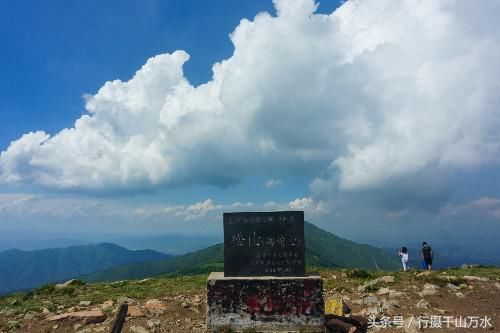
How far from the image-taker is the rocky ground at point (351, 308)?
13406 mm

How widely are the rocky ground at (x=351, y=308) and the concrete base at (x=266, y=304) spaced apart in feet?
4.82

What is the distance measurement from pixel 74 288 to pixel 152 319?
12003 mm

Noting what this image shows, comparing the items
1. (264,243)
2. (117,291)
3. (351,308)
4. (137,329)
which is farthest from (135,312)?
(351,308)

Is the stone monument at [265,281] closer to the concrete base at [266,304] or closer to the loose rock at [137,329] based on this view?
the concrete base at [266,304]

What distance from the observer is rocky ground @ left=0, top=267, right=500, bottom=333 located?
1341 cm

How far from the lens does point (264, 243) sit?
497 inches

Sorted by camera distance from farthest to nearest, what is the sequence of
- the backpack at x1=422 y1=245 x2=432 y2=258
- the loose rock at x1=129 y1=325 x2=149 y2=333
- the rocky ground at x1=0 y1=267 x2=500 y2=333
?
the backpack at x1=422 y1=245 x2=432 y2=258, the rocky ground at x1=0 y1=267 x2=500 y2=333, the loose rock at x1=129 y1=325 x2=149 y2=333

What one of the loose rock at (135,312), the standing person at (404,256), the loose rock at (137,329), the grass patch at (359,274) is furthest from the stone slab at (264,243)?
the standing person at (404,256)

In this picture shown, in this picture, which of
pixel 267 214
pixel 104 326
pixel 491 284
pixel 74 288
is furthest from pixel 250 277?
pixel 74 288

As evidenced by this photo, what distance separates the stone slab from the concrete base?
0.42 metres

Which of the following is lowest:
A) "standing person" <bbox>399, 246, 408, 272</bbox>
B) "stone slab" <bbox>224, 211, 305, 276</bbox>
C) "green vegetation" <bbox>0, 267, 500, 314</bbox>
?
"green vegetation" <bbox>0, 267, 500, 314</bbox>

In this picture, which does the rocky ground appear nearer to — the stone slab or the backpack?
the stone slab

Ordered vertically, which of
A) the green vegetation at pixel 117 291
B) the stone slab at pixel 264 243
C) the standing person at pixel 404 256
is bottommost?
the green vegetation at pixel 117 291

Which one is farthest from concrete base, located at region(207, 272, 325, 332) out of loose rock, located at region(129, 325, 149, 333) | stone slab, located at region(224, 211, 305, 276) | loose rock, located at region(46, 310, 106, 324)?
loose rock, located at region(46, 310, 106, 324)
